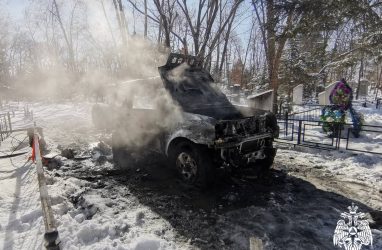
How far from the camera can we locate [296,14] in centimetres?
812

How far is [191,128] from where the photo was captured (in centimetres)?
535

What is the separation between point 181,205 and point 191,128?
4.61 ft

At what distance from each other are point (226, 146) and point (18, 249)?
11.0ft

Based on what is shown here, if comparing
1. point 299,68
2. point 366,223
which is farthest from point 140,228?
point 299,68

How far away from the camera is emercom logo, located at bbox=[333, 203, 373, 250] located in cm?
367

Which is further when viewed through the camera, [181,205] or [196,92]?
[196,92]

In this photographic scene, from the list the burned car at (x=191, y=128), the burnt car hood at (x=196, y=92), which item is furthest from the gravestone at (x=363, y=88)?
the burned car at (x=191, y=128)

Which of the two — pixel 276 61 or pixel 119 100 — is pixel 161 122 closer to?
pixel 119 100

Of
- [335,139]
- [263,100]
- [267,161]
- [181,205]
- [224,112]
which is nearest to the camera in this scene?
[181,205]

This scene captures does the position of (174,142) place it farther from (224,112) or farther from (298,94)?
(298,94)

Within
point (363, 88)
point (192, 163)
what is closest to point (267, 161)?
point (192, 163)

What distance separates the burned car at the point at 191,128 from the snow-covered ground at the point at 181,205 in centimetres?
49

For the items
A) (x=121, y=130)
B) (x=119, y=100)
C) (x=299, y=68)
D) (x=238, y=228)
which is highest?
(x=299, y=68)

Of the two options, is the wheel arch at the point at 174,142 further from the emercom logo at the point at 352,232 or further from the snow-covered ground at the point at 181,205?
the emercom logo at the point at 352,232
